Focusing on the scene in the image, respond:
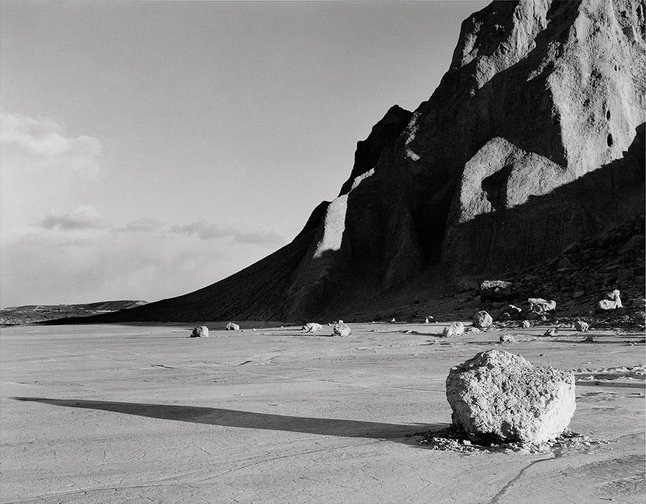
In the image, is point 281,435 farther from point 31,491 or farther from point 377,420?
point 31,491

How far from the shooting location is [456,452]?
5.60m

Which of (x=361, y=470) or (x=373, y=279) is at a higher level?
(x=373, y=279)

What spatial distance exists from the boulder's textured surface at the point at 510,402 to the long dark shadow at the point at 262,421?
707 millimetres

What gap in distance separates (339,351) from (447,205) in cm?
2596

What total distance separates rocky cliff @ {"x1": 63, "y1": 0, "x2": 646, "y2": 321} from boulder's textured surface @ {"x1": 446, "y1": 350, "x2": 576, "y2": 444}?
90.1 feet

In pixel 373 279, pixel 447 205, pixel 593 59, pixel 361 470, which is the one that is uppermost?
pixel 593 59

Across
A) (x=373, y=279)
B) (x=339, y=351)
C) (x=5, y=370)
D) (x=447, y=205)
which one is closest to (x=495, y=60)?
(x=447, y=205)

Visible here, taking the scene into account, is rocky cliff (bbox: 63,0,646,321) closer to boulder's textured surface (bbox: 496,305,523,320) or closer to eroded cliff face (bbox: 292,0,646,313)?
eroded cliff face (bbox: 292,0,646,313)

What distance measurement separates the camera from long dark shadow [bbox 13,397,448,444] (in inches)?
254

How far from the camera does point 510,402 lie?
5742 millimetres

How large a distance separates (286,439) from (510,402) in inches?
82.5

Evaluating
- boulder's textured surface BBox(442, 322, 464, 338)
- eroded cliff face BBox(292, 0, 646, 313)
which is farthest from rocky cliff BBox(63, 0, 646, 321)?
boulder's textured surface BBox(442, 322, 464, 338)

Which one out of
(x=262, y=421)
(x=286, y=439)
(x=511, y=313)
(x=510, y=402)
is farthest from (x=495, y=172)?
(x=286, y=439)

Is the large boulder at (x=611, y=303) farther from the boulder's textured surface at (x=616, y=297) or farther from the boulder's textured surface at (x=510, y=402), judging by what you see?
the boulder's textured surface at (x=510, y=402)
